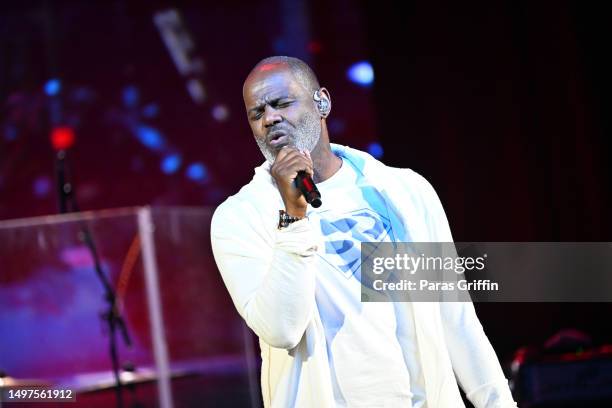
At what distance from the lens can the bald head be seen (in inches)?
74.5

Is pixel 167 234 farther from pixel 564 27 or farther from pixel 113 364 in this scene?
pixel 564 27

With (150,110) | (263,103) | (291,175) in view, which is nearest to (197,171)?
→ (150,110)

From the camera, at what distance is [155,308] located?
3.33 metres

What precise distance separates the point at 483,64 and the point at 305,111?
1964mm

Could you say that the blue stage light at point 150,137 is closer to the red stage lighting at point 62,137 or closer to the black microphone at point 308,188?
the red stage lighting at point 62,137

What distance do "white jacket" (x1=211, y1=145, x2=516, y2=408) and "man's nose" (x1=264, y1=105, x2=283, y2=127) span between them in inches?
5.7

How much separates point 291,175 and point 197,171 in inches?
123

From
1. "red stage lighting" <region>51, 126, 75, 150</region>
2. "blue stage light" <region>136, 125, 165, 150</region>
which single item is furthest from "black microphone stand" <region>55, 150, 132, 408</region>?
"red stage lighting" <region>51, 126, 75, 150</region>

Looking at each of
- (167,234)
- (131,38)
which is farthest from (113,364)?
(131,38)

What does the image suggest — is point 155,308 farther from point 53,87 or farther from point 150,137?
point 53,87

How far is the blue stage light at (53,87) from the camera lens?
478cm

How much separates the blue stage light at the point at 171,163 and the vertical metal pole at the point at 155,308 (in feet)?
4.44

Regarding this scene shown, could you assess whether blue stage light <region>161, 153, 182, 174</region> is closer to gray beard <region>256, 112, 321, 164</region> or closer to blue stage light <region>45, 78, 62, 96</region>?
blue stage light <region>45, 78, 62, 96</region>

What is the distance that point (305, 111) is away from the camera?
74.6 inches
